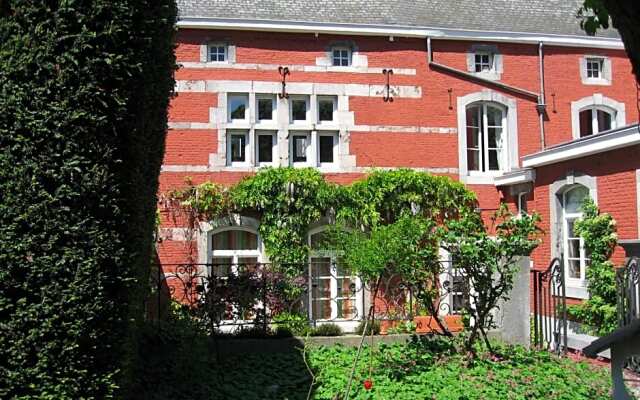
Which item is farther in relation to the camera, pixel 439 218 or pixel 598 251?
pixel 439 218

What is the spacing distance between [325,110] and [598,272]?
6245 millimetres

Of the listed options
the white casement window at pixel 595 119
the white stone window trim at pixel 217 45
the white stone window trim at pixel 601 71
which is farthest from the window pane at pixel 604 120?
the white stone window trim at pixel 217 45

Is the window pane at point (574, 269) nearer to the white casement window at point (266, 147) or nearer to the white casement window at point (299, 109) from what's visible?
the white casement window at point (299, 109)

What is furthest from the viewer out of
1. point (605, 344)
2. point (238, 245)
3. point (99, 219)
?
point (238, 245)

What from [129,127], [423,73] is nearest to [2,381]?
[129,127]

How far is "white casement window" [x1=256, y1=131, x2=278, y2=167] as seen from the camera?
12445mm

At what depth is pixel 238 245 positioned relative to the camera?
12.1 meters

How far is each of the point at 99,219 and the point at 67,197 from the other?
25 centimetres

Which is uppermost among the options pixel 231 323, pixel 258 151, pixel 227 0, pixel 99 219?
pixel 227 0

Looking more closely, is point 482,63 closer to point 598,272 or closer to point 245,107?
point 245,107

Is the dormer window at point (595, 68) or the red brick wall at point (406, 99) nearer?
the red brick wall at point (406, 99)

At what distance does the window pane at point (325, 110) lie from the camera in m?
12.8

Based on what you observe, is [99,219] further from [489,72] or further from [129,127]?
[489,72]

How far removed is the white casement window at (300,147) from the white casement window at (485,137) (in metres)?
3.61
